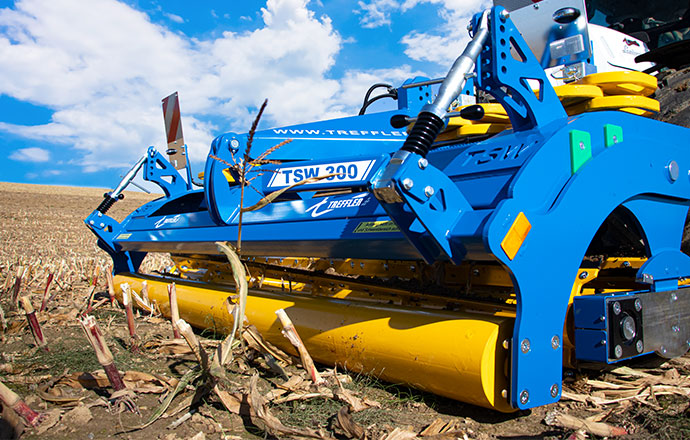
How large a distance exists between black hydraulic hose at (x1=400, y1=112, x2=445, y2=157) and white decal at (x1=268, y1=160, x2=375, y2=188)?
3.13ft

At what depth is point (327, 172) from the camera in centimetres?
325

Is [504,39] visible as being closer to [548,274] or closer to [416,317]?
[548,274]

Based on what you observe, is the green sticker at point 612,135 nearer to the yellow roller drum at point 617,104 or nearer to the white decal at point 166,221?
the yellow roller drum at point 617,104

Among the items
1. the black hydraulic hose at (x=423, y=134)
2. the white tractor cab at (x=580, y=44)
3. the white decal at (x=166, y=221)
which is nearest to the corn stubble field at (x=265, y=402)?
the black hydraulic hose at (x=423, y=134)

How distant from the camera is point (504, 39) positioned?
2.23 meters

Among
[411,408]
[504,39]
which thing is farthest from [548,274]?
[504,39]

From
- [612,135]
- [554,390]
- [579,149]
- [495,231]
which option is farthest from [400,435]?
[612,135]

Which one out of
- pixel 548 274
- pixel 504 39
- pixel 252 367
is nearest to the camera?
pixel 548 274

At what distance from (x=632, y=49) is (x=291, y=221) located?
8.80 feet

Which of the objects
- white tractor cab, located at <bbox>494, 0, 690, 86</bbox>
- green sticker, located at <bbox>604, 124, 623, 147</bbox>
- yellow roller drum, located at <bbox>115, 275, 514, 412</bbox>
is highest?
white tractor cab, located at <bbox>494, 0, 690, 86</bbox>

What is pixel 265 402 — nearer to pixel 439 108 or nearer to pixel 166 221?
pixel 439 108

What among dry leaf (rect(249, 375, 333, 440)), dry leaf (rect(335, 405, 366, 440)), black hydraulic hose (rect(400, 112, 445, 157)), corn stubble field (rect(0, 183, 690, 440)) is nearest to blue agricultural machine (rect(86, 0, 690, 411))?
black hydraulic hose (rect(400, 112, 445, 157))

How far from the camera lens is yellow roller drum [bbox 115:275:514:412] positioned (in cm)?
200

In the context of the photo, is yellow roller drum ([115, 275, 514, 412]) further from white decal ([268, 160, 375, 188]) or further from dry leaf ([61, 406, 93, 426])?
dry leaf ([61, 406, 93, 426])
